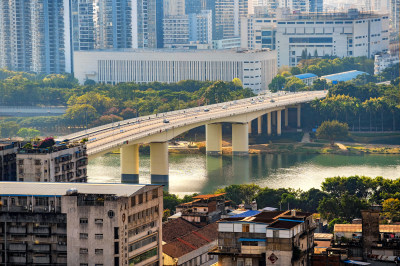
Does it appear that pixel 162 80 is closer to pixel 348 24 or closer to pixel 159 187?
pixel 348 24

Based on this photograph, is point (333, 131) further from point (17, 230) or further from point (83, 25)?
point (17, 230)

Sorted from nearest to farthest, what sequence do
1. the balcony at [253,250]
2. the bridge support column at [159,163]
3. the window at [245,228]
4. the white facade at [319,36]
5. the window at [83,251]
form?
1. the balcony at [253,250]
2. the window at [245,228]
3. the window at [83,251]
4. the bridge support column at [159,163]
5. the white facade at [319,36]

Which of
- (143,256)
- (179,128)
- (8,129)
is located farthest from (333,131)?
(143,256)

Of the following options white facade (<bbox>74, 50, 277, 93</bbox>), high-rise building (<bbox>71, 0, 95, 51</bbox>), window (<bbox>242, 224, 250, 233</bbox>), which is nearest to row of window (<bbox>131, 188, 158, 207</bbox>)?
window (<bbox>242, 224, 250, 233</bbox>)

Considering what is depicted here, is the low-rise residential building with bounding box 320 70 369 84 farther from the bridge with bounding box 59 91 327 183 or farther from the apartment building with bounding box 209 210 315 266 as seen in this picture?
the apartment building with bounding box 209 210 315 266

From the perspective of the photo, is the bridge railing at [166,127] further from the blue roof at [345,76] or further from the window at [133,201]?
the window at [133,201]

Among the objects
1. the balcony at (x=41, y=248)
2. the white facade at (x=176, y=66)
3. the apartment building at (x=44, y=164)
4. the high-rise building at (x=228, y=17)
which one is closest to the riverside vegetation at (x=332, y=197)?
the apartment building at (x=44, y=164)
